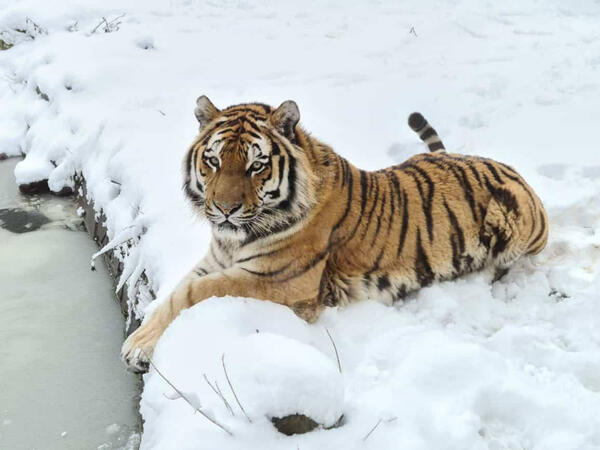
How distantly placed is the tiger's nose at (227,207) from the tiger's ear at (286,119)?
1.34 feet

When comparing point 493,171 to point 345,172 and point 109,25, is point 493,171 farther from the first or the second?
point 109,25

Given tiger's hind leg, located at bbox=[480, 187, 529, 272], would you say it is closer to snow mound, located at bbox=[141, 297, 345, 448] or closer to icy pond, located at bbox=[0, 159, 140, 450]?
snow mound, located at bbox=[141, 297, 345, 448]

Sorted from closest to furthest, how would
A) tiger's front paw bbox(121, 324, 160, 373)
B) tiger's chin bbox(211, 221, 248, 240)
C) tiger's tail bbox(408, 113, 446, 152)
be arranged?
tiger's front paw bbox(121, 324, 160, 373) → tiger's chin bbox(211, 221, 248, 240) → tiger's tail bbox(408, 113, 446, 152)

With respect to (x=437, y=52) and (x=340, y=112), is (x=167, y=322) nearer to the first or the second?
(x=340, y=112)

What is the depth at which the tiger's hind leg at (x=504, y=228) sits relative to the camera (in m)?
2.93

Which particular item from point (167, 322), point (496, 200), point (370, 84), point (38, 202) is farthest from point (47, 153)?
point (496, 200)

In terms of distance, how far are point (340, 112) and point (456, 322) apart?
3.06 meters

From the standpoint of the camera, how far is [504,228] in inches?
115

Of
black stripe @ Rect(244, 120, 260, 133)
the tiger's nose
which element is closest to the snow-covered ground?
the tiger's nose

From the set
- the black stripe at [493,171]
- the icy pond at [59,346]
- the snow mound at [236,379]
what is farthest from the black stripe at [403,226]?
the icy pond at [59,346]

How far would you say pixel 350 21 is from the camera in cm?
815

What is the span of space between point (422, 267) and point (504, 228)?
1.55 ft

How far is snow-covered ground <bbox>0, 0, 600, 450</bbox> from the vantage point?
1.88 m

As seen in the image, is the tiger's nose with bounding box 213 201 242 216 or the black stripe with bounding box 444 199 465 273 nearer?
the tiger's nose with bounding box 213 201 242 216
